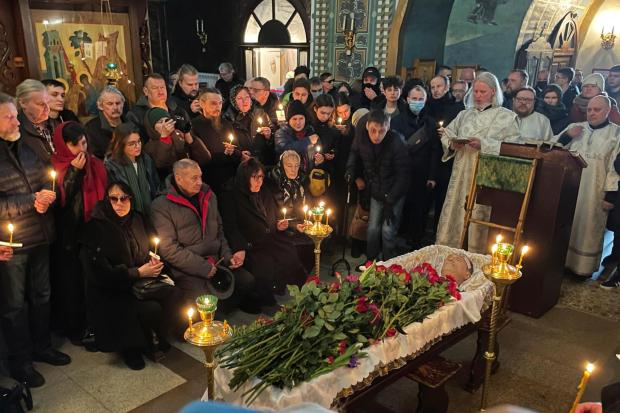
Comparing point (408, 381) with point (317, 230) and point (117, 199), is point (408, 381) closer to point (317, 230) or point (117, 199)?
point (317, 230)

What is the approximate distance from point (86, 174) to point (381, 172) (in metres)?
3.02

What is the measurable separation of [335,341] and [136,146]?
8.27 ft

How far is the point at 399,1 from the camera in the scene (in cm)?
977

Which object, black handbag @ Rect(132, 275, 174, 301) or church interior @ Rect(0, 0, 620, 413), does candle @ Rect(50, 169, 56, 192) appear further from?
black handbag @ Rect(132, 275, 174, 301)

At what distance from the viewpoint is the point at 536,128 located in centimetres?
571

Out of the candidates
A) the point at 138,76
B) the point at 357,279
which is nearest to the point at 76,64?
the point at 138,76

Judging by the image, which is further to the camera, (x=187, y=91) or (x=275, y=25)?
(x=275, y=25)

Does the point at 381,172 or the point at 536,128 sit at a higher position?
the point at 536,128

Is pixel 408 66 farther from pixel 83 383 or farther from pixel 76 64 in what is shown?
pixel 83 383

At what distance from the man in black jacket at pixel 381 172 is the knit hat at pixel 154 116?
2.14 m

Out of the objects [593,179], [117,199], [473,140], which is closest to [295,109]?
[473,140]

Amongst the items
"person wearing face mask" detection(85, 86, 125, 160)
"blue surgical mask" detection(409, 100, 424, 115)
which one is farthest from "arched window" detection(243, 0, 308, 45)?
"person wearing face mask" detection(85, 86, 125, 160)

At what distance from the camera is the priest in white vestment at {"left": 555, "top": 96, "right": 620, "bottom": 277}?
554 centimetres

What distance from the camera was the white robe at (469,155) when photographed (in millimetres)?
5316
